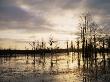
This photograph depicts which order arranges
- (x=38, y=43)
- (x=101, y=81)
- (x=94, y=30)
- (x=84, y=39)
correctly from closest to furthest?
(x=101, y=81) < (x=84, y=39) < (x=94, y=30) < (x=38, y=43)

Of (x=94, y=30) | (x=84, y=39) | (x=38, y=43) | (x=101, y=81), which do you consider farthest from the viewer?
(x=38, y=43)

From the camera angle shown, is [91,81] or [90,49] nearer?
[91,81]

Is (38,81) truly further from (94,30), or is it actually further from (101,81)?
(94,30)

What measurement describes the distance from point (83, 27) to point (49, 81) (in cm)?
3246

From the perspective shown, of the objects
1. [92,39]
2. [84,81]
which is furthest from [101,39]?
[84,81]

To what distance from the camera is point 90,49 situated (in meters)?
53.0

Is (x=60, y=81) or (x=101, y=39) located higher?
(x=101, y=39)

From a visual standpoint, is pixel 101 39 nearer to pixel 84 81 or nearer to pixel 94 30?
pixel 94 30

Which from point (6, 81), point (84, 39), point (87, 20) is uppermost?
point (87, 20)

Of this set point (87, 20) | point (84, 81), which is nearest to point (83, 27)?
point (87, 20)

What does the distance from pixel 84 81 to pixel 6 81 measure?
20.6 feet

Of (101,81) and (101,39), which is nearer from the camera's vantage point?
(101,81)

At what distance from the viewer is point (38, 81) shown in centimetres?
2261

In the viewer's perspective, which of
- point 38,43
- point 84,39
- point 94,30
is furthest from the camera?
point 38,43
